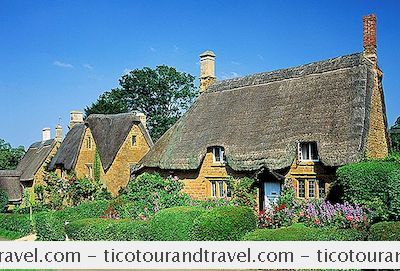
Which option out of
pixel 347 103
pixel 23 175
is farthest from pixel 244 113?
pixel 23 175

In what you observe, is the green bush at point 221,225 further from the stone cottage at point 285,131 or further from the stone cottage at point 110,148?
the stone cottage at point 110,148

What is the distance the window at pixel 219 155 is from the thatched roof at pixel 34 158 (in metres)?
20.3

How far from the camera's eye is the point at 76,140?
121 feet

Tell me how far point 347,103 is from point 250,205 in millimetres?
5797

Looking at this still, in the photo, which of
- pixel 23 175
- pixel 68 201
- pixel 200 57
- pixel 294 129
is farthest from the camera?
pixel 23 175

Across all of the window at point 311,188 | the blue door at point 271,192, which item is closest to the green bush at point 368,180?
the window at point 311,188

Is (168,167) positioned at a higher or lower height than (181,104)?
Result: lower

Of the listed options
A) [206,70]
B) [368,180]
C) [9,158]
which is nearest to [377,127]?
[368,180]

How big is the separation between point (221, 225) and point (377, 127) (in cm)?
978

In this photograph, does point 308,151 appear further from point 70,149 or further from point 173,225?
point 70,149

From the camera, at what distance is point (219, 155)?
25.2 meters

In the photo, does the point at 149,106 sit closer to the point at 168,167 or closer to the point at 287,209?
the point at 168,167

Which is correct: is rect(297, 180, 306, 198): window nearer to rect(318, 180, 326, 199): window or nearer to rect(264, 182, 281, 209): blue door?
rect(318, 180, 326, 199): window

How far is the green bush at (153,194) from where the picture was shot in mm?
22562
